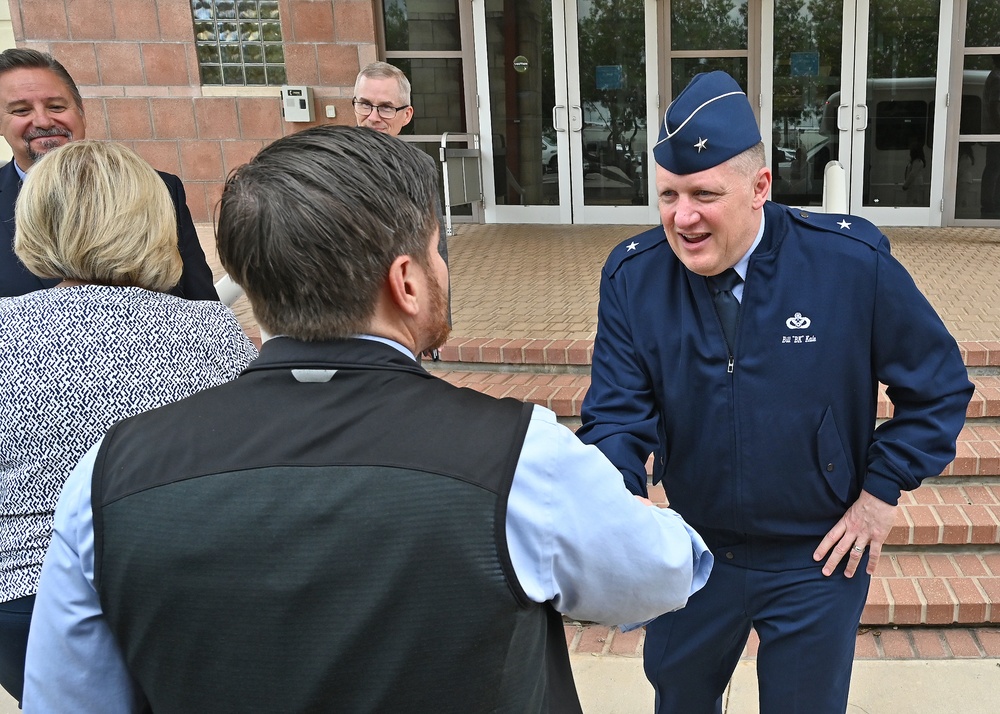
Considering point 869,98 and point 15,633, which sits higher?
point 869,98

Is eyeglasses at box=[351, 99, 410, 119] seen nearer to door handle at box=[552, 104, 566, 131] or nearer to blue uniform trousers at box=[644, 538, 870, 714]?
blue uniform trousers at box=[644, 538, 870, 714]

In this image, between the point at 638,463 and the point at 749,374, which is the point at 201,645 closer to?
the point at 638,463

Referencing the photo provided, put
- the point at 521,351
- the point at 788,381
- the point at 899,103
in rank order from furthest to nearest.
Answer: the point at 899,103, the point at 521,351, the point at 788,381

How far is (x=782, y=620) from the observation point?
6.48 ft

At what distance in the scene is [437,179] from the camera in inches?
48.8

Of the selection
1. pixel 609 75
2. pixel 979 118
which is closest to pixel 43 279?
pixel 609 75

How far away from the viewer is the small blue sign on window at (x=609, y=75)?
9086 mm

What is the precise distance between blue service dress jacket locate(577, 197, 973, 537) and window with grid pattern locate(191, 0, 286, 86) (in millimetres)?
8137

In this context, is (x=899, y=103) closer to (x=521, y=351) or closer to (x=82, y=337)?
(x=521, y=351)

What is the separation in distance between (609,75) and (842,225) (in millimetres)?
7638

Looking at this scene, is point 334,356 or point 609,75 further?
point 609,75

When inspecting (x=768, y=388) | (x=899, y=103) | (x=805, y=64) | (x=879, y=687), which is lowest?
(x=879, y=687)

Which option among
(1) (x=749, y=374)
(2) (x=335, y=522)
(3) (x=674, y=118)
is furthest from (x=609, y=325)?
(2) (x=335, y=522)

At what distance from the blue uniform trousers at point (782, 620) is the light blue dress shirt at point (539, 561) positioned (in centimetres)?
86
